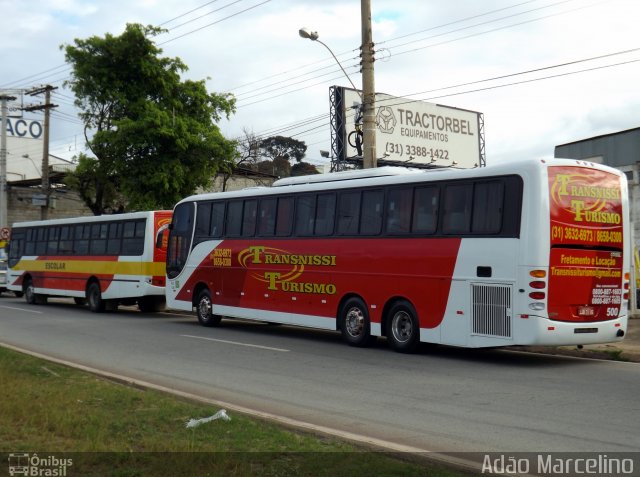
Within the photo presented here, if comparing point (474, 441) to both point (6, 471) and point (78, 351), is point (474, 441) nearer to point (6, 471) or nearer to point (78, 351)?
point (6, 471)

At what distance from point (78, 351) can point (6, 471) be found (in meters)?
9.44

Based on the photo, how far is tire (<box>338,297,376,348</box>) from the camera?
15.8 metres

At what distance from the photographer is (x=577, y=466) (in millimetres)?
6766

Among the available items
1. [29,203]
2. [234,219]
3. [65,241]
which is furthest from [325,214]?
[29,203]

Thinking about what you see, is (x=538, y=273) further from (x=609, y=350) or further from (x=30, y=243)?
(x=30, y=243)

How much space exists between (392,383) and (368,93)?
437 inches

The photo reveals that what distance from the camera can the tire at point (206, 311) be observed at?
810 inches

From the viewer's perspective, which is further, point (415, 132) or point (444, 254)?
point (415, 132)

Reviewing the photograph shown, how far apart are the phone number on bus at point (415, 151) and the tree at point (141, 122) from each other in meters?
7.95

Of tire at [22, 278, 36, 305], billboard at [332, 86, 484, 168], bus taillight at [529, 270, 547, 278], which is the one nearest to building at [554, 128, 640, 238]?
billboard at [332, 86, 484, 168]

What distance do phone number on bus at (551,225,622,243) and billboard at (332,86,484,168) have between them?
70.6 feet

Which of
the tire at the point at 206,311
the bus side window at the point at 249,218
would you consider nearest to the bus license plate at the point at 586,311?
the bus side window at the point at 249,218

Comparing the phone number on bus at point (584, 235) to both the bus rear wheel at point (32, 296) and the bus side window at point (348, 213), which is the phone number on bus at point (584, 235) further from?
the bus rear wheel at point (32, 296)

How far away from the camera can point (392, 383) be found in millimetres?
11477
